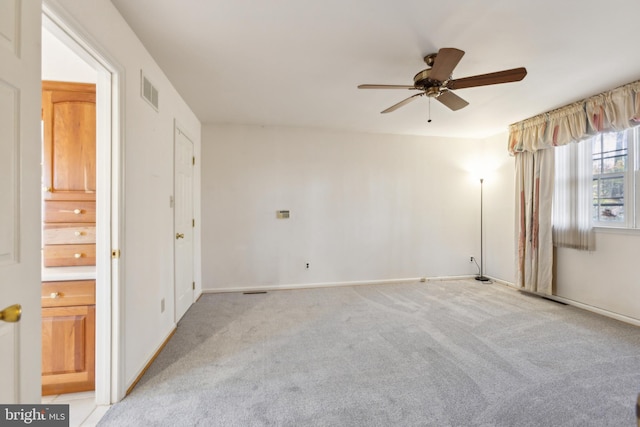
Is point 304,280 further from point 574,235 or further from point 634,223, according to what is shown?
point 634,223

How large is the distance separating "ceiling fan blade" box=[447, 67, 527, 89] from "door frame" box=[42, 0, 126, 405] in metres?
2.43

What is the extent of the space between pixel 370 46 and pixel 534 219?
3371 mm

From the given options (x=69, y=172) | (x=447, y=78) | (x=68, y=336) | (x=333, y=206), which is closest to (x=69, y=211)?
(x=69, y=172)

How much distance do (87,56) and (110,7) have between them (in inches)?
14.4

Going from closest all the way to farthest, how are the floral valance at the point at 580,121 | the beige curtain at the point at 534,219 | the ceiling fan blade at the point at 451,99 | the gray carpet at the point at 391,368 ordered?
the gray carpet at the point at 391,368, the ceiling fan blade at the point at 451,99, the floral valance at the point at 580,121, the beige curtain at the point at 534,219

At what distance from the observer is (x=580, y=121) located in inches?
120

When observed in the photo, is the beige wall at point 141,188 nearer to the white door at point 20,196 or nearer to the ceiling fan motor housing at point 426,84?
the white door at point 20,196

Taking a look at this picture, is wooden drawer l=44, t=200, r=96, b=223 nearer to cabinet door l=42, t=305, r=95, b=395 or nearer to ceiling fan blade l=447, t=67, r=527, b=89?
cabinet door l=42, t=305, r=95, b=395

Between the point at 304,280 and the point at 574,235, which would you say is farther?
the point at 304,280

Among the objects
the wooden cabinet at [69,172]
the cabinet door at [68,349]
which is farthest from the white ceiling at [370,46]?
the cabinet door at [68,349]

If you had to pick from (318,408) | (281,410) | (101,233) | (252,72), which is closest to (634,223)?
(318,408)

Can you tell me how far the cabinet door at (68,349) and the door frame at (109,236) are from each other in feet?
0.39

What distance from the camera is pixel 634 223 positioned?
2.79m

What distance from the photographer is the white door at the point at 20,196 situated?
830 millimetres
